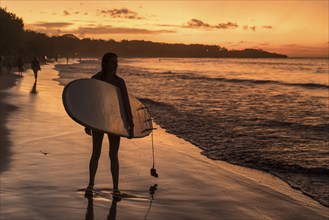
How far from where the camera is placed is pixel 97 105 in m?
6.79

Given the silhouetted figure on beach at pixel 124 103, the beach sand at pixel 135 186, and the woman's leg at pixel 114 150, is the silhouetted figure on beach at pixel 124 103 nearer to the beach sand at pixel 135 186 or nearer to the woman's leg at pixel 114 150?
the woman's leg at pixel 114 150

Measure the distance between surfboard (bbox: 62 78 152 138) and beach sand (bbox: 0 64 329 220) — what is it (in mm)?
1169

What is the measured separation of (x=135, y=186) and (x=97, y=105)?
1.85 meters

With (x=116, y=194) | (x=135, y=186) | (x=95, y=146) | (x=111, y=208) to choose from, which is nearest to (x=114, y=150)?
(x=95, y=146)

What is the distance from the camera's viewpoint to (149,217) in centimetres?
613

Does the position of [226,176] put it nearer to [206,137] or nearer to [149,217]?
[149,217]

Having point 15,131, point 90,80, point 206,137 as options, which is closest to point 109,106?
point 90,80

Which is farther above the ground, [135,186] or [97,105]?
[97,105]

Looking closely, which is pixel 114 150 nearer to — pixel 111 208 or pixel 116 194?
pixel 116 194

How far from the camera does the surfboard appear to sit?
6.53 meters

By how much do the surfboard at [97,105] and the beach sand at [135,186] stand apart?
117 cm

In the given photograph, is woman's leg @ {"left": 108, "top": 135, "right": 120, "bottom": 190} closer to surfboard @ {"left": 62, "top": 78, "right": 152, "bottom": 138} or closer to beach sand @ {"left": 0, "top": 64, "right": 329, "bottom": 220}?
surfboard @ {"left": 62, "top": 78, "right": 152, "bottom": 138}

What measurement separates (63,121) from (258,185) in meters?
9.05

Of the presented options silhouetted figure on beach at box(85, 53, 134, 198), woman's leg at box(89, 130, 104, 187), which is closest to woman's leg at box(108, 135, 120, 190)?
silhouetted figure on beach at box(85, 53, 134, 198)
